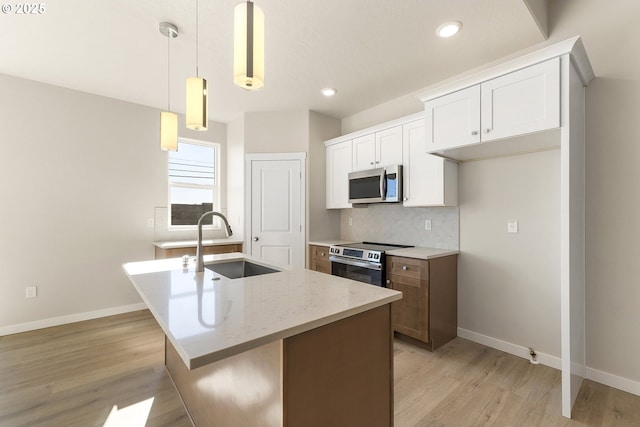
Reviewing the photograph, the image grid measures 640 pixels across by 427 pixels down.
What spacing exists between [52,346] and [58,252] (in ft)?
3.60

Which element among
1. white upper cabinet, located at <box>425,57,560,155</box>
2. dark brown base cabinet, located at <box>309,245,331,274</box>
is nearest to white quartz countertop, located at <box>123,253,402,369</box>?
white upper cabinet, located at <box>425,57,560,155</box>

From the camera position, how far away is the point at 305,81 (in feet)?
10.4

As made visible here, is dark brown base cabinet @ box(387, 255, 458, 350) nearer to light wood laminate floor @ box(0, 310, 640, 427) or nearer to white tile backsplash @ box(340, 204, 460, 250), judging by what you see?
light wood laminate floor @ box(0, 310, 640, 427)

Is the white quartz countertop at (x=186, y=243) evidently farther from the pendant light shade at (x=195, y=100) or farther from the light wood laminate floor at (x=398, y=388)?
the pendant light shade at (x=195, y=100)

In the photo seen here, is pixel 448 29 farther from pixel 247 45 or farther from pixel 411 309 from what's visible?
pixel 411 309

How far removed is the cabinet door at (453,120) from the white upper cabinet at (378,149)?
1.98 feet

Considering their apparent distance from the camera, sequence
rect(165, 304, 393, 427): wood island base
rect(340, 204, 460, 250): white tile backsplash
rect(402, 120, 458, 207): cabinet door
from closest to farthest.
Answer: rect(165, 304, 393, 427): wood island base
rect(402, 120, 458, 207): cabinet door
rect(340, 204, 460, 250): white tile backsplash

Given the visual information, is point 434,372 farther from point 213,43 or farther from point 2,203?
point 2,203

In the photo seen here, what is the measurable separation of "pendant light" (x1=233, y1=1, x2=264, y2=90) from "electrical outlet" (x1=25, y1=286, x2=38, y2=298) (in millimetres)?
3729

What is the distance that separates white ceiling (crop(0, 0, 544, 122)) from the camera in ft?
6.75

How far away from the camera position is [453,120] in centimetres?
240

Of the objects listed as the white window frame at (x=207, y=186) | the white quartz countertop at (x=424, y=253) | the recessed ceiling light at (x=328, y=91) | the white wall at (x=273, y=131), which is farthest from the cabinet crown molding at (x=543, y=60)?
the white window frame at (x=207, y=186)

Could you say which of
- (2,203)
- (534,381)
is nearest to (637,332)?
(534,381)

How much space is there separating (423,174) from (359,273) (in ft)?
4.09
